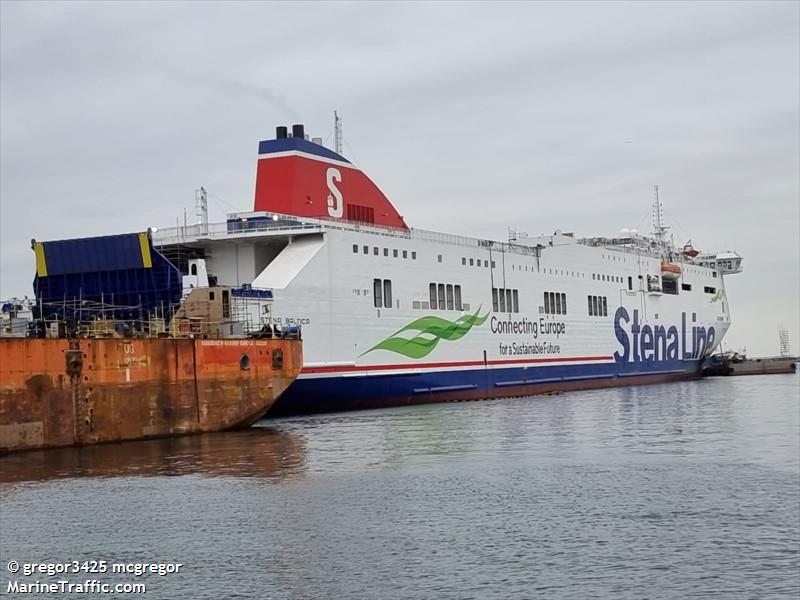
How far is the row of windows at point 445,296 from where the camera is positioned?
3959 cm

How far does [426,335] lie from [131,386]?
1583 cm

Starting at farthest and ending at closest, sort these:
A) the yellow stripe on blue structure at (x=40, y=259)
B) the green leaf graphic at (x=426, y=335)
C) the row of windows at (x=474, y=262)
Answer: the row of windows at (x=474, y=262) → the green leaf graphic at (x=426, y=335) → the yellow stripe on blue structure at (x=40, y=259)

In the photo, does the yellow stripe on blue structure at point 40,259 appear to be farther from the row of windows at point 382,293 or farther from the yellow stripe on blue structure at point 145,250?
the row of windows at point 382,293

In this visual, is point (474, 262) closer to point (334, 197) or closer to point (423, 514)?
point (334, 197)

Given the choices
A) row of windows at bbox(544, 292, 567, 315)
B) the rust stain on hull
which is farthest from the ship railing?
row of windows at bbox(544, 292, 567, 315)

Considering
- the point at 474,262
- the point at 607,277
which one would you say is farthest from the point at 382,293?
the point at 607,277

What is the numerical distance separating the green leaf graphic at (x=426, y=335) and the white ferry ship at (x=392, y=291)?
60 mm

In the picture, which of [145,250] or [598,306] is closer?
[145,250]

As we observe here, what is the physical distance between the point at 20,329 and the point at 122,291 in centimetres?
363

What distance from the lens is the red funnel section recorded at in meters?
37.1

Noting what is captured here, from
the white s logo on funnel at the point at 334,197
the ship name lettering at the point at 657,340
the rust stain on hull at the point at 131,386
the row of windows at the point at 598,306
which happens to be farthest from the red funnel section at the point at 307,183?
the ship name lettering at the point at 657,340

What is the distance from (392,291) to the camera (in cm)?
3731

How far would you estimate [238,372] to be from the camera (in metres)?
27.5

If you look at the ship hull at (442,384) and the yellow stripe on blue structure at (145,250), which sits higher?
the yellow stripe on blue structure at (145,250)
